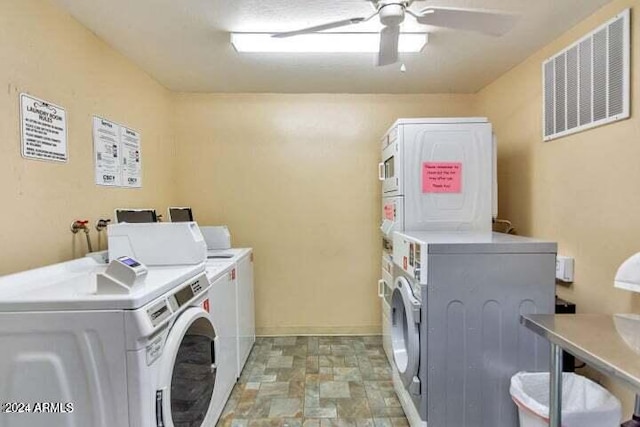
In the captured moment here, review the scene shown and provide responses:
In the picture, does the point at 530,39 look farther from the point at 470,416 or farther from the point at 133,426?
the point at 133,426

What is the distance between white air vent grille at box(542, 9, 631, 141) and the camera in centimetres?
180

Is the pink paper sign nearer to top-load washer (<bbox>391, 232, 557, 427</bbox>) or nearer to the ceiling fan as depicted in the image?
top-load washer (<bbox>391, 232, 557, 427</bbox>)

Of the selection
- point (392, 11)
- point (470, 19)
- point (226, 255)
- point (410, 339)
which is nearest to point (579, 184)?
point (470, 19)

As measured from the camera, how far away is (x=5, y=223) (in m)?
1.61

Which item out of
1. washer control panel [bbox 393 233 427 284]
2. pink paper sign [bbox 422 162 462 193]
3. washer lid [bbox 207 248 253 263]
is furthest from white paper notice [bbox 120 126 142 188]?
pink paper sign [bbox 422 162 462 193]

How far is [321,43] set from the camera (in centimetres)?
240

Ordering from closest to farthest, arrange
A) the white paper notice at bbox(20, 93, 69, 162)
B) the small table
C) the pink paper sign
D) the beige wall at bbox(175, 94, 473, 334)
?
the small table < the white paper notice at bbox(20, 93, 69, 162) < the pink paper sign < the beige wall at bbox(175, 94, 473, 334)

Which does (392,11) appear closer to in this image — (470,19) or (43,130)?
(470,19)

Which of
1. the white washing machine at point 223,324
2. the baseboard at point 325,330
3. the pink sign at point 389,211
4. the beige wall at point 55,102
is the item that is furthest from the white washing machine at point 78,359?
the baseboard at point 325,330

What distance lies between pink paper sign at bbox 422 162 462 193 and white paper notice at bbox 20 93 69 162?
2.13 m

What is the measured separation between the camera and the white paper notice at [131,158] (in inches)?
102

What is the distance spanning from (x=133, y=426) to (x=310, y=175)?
2583 mm

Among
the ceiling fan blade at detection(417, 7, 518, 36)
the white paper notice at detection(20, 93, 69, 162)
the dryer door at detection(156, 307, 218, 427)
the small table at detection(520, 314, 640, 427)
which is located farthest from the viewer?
the white paper notice at detection(20, 93, 69, 162)

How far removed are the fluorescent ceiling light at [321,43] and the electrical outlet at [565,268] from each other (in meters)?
1.58
